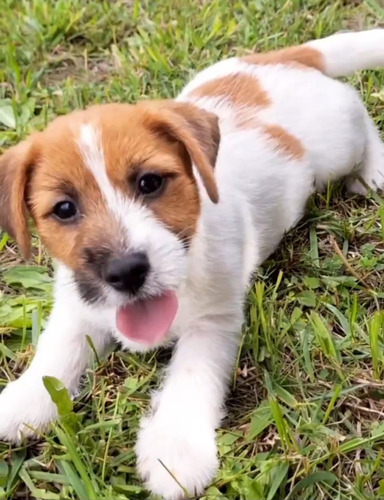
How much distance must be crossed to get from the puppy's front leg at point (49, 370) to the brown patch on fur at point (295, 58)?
195cm

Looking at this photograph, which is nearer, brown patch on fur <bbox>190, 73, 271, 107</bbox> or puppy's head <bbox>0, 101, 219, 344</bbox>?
puppy's head <bbox>0, 101, 219, 344</bbox>

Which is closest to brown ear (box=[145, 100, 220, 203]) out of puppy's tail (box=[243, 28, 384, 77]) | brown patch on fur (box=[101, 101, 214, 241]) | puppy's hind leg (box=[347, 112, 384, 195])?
brown patch on fur (box=[101, 101, 214, 241])

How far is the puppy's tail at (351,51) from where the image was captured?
493cm

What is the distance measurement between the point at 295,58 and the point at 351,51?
360 mm

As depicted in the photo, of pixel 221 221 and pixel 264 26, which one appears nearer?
pixel 221 221

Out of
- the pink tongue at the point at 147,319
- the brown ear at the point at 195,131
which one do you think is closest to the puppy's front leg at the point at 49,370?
the pink tongue at the point at 147,319

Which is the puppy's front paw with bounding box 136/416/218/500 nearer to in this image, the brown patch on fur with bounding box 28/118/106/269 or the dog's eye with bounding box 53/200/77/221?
the brown patch on fur with bounding box 28/118/106/269

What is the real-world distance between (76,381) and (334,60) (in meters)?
2.56

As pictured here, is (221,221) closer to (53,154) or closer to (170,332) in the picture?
(170,332)

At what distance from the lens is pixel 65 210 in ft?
10.9

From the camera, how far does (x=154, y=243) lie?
10.3 ft

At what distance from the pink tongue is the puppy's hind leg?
1.88 m

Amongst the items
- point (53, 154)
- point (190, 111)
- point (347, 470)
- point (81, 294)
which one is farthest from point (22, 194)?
point (347, 470)

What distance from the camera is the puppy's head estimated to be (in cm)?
313
